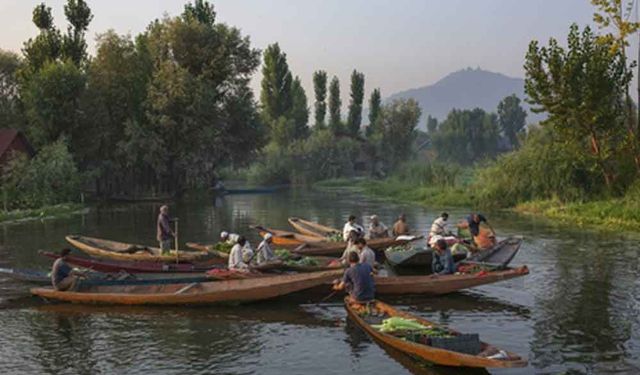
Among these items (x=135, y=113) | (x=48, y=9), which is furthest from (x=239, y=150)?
(x=48, y=9)

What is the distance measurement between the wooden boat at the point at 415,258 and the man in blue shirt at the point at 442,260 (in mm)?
3290

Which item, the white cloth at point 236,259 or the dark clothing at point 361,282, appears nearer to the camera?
the dark clothing at point 361,282

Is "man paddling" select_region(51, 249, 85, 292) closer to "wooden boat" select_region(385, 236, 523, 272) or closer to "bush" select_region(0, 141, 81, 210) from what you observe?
"wooden boat" select_region(385, 236, 523, 272)

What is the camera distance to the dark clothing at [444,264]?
60.0ft

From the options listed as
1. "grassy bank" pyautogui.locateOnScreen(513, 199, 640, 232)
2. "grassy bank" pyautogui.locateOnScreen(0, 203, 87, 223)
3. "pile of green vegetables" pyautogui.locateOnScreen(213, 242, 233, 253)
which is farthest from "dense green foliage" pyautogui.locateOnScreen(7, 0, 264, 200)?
"pile of green vegetables" pyautogui.locateOnScreen(213, 242, 233, 253)

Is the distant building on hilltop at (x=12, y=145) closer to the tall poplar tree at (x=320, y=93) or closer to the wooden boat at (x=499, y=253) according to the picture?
the wooden boat at (x=499, y=253)

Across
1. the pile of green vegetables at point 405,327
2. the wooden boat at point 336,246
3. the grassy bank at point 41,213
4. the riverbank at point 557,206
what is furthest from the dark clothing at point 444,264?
the grassy bank at point 41,213

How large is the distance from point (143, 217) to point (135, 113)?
1876 cm

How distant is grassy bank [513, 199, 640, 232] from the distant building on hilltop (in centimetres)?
3684

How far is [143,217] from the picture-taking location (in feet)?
147

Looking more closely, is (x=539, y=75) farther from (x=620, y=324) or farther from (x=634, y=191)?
(x=620, y=324)

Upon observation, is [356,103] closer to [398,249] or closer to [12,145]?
[12,145]

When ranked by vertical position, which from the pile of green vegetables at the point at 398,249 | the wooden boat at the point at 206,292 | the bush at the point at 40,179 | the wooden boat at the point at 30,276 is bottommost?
the wooden boat at the point at 206,292

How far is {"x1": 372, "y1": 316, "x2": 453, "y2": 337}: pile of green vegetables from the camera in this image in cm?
1278
